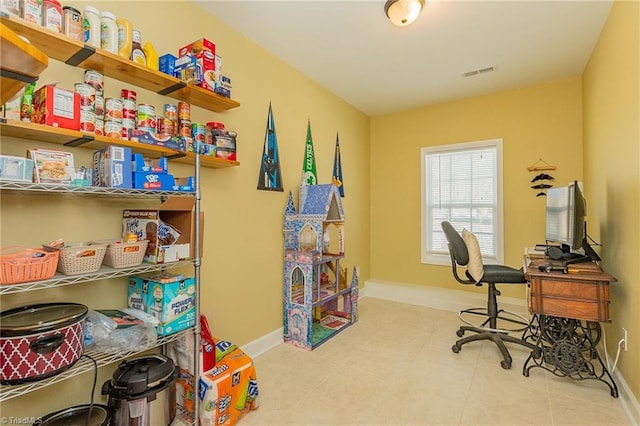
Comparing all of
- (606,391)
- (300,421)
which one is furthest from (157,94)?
(606,391)

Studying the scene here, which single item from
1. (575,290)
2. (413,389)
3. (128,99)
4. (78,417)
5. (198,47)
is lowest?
(413,389)

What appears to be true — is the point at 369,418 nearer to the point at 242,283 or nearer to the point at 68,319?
the point at 242,283

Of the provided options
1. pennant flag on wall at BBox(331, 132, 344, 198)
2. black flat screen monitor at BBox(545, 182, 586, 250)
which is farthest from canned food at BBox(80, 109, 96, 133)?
black flat screen monitor at BBox(545, 182, 586, 250)

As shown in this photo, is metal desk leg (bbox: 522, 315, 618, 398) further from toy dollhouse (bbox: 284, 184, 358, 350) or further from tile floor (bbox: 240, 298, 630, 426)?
toy dollhouse (bbox: 284, 184, 358, 350)

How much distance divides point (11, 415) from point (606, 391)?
132 inches

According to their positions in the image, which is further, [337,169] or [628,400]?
[337,169]

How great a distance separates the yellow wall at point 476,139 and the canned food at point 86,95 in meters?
3.74

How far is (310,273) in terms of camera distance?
278 centimetres

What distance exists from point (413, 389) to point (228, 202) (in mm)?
1896

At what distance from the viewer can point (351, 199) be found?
4266mm

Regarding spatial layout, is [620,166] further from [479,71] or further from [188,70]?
[188,70]

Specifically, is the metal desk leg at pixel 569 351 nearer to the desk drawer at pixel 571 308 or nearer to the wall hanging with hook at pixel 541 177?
the desk drawer at pixel 571 308

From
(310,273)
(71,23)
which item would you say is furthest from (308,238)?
(71,23)

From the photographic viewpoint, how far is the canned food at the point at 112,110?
1.58m
